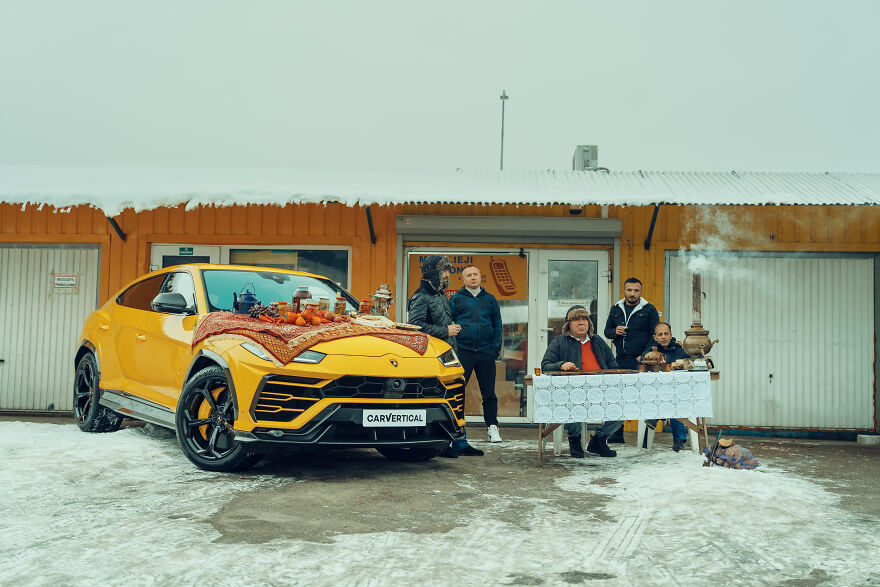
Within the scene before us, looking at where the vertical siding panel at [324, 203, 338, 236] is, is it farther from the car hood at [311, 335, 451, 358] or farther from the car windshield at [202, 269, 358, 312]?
the car hood at [311, 335, 451, 358]

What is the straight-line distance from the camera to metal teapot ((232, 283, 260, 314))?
6.59 metres

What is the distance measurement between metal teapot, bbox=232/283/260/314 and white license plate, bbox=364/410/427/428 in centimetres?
152

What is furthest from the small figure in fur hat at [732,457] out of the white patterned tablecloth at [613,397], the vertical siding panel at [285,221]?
the vertical siding panel at [285,221]

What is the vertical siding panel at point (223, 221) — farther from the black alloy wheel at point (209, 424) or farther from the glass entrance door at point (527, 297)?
the black alloy wheel at point (209, 424)

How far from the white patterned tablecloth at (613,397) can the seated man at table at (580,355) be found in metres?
0.40

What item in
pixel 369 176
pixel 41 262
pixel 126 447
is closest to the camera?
pixel 126 447

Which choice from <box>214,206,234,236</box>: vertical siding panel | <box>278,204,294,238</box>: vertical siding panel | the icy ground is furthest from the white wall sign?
the icy ground

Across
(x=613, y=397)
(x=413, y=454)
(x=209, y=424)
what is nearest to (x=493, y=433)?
(x=413, y=454)

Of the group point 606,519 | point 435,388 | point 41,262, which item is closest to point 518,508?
point 606,519

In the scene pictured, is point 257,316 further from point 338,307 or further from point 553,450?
point 553,450

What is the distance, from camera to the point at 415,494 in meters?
5.49

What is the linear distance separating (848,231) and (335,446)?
7915 millimetres

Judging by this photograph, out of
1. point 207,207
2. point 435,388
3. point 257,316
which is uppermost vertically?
point 207,207

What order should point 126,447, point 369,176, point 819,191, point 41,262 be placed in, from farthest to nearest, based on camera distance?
point 369,176
point 41,262
point 819,191
point 126,447
